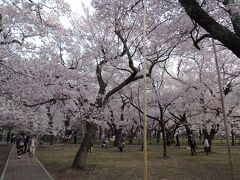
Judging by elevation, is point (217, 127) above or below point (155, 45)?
below

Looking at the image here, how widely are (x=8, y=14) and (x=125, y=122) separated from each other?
97.4 ft

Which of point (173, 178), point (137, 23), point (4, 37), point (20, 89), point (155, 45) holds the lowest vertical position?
point (173, 178)

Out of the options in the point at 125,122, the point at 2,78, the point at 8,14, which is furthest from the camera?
the point at 125,122

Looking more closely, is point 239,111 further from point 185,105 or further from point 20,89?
point 20,89

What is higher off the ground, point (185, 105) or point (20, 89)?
point (185, 105)

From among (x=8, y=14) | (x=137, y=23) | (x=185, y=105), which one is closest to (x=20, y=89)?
(x=8, y=14)

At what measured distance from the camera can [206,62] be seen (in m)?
27.5

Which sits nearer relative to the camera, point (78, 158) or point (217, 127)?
point (78, 158)

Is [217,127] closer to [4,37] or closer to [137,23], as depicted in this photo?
[137,23]

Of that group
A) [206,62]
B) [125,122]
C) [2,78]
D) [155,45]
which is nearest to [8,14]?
[2,78]

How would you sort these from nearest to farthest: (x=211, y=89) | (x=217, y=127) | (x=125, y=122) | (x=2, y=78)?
(x=2, y=78), (x=211, y=89), (x=217, y=127), (x=125, y=122)

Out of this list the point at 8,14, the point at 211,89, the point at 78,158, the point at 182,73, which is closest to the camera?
the point at 8,14

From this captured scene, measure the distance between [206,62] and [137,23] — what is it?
12725 millimetres

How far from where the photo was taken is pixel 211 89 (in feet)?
88.9
